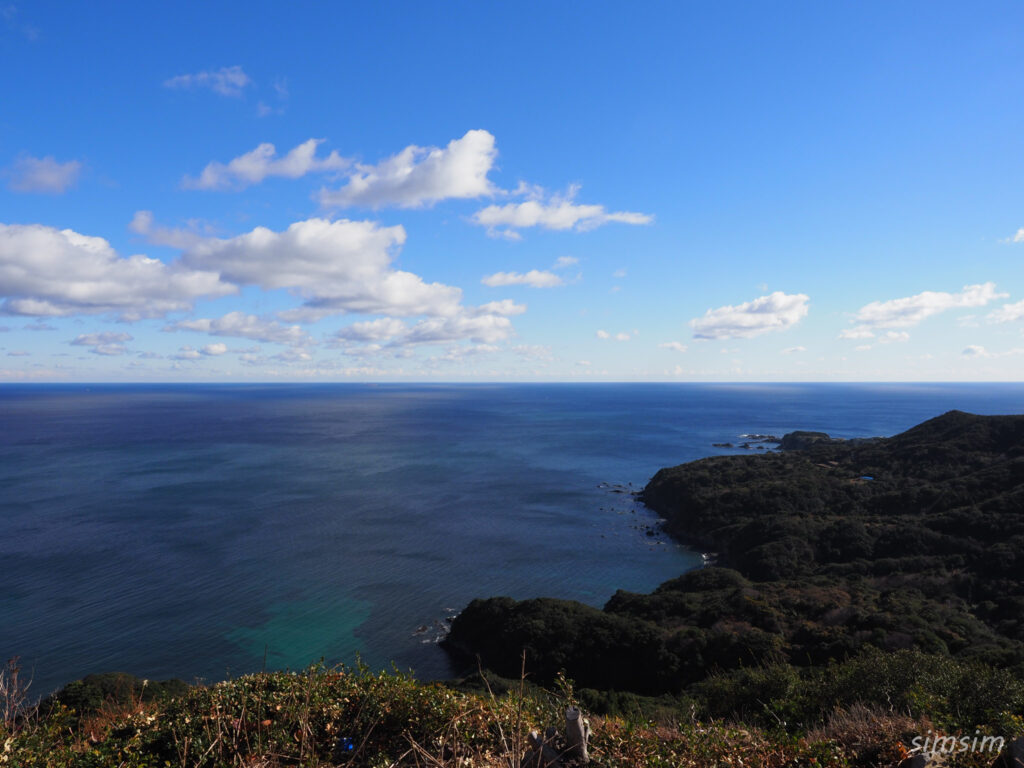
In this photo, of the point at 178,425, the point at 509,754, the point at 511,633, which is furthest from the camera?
the point at 178,425

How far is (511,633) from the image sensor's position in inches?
1086

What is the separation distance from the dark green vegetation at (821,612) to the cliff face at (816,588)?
0.10 meters

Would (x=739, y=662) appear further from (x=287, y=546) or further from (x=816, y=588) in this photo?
(x=287, y=546)

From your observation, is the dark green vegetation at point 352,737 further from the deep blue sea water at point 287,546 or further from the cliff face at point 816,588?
the cliff face at point 816,588

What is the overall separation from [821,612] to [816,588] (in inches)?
194

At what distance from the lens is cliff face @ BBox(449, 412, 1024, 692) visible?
76.5 ft

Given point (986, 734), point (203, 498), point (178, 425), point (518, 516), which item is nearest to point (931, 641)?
point (986, 734)

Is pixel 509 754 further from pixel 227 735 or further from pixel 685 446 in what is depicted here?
pixel 685 446

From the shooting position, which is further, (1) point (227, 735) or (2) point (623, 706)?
(2) point (623, 706)

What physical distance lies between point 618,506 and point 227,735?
5534cm

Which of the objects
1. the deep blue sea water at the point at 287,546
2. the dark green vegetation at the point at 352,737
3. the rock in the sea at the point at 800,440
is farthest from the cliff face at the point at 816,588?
the rock in the sea at the point at 800,440

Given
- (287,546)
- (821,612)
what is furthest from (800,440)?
(287,546)

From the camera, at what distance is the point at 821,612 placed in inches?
1031

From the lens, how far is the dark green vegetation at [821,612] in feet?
45.1
